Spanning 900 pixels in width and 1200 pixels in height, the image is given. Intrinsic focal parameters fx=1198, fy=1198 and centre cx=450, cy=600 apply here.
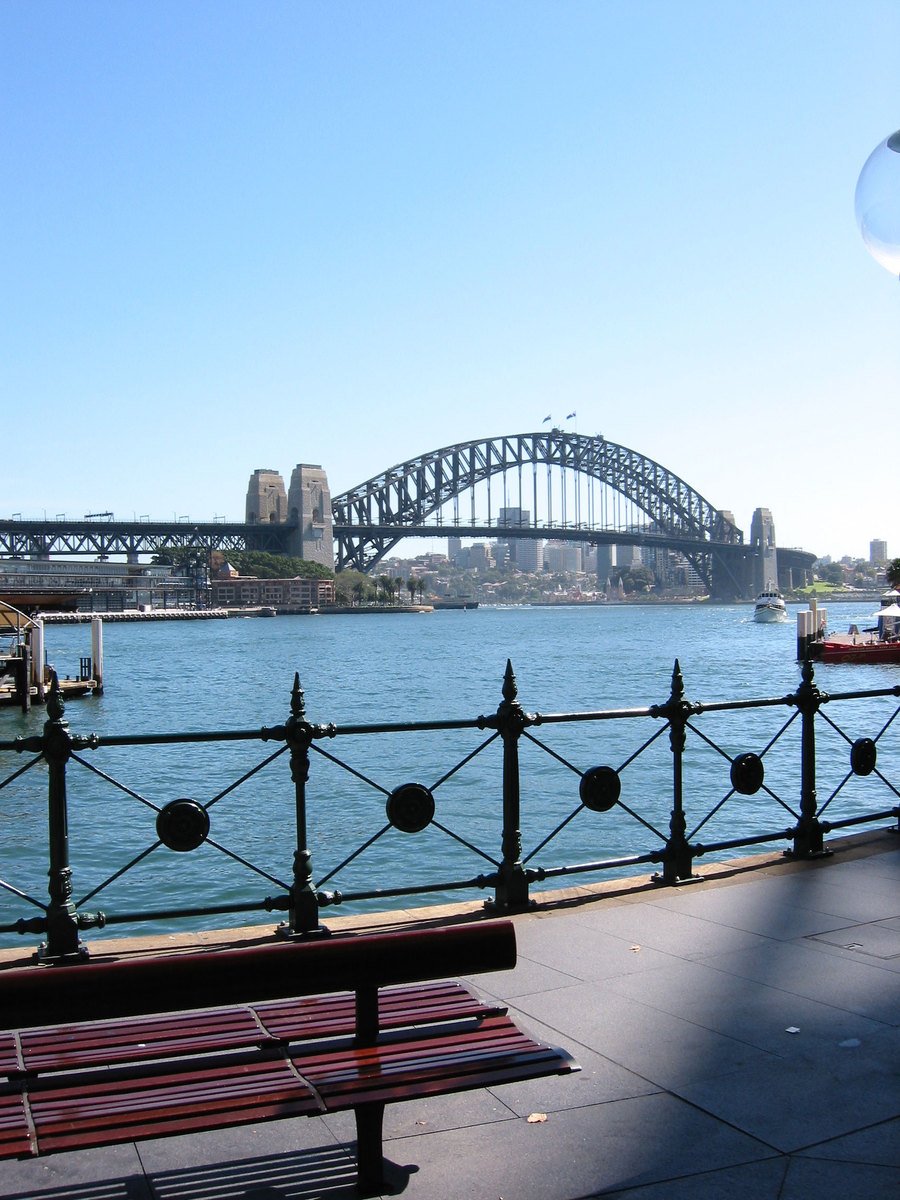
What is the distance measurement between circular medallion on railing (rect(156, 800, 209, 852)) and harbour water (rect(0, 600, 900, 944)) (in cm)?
33

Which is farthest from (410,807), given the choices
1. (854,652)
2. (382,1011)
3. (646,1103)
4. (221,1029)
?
(854,652)

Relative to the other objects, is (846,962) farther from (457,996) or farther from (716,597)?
(716,597)

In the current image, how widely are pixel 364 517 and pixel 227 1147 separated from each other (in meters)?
138

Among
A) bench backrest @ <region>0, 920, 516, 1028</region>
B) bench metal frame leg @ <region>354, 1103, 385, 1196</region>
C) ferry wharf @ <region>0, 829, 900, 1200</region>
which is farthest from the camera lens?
ferry wharf @ <region>0, 829, 900, 1200</region>

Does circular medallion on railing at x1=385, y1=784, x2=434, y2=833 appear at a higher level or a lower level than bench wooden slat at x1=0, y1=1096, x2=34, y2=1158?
higher

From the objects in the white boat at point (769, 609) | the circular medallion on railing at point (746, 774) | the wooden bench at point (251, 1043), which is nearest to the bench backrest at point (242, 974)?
the wooden bench at point (251, 1043)

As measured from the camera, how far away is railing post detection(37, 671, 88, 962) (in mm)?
4992

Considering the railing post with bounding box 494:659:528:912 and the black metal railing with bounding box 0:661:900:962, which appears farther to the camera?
the railing post with bounding box 494:659:528:912

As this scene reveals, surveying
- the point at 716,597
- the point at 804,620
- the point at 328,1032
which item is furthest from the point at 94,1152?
the point at 716,597

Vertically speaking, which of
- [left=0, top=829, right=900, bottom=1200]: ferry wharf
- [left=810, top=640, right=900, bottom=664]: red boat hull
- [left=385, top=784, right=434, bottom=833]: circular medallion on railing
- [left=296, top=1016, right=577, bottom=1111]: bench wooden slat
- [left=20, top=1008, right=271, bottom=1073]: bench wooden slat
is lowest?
[left=810, top=640, right=900, bottom=664]: red boat hull

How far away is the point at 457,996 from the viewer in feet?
10.9

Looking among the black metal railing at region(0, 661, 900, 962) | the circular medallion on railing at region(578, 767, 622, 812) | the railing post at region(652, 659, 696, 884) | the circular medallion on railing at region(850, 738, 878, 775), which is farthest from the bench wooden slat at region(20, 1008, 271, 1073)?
the circular medallion on railing at region(850, 738, 878, 775)

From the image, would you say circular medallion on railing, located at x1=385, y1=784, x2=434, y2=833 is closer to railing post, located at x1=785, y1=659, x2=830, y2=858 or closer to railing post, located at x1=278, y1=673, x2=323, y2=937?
railing post, located at x1=278, y1=673, x2=323, y2=937

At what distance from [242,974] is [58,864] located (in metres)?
2.79
